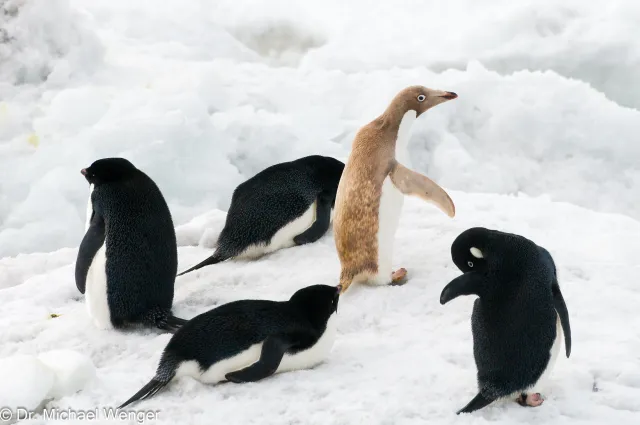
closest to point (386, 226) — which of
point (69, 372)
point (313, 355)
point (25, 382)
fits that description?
point (313, 355)

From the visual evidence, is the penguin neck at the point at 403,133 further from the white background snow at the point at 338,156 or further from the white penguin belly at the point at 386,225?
the white background snow at the point at 338,156

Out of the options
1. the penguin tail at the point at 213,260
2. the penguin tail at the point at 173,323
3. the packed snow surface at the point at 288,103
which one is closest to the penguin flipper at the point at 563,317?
the penguin tail at the point at 173,323

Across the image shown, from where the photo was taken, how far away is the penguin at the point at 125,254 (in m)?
2.37

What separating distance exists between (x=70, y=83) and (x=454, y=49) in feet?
9.80

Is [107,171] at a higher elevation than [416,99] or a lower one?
lower

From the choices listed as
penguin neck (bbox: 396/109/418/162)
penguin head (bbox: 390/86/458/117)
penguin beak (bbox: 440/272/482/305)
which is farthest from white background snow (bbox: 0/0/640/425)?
penguin head (bbox: 390/86/458/117)

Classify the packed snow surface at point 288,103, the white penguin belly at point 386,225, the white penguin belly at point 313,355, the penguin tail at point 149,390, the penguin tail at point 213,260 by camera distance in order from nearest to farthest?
the penguin tail at point 149,390, the white penguin belly at point 313,355, the white penguin belly at point 386,225, the penguin tail at point 213,260, the packed snow surface at point 288,103

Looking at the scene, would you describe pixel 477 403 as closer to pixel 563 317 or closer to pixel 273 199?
pixel 563 317

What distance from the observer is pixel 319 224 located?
3.09 metres

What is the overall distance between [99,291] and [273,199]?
0.88m

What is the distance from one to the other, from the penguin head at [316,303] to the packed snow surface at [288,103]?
2545 millimetres

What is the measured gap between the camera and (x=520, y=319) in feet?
5.71

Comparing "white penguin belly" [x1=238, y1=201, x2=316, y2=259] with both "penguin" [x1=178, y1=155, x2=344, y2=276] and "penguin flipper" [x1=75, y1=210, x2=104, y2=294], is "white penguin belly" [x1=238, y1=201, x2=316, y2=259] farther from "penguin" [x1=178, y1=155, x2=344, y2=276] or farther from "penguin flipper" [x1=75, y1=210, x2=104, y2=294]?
"penguin flipper" [x1=75, y1=210, x2=104, y2=294]
